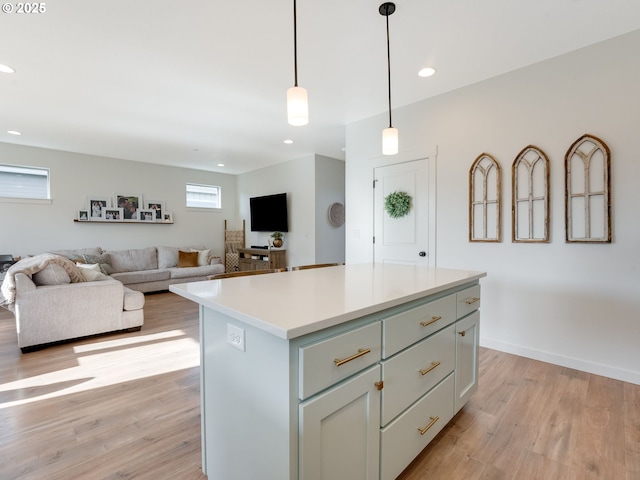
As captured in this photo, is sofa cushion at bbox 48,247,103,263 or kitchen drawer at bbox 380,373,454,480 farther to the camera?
sofa cushion at bbox 48,247,103,263

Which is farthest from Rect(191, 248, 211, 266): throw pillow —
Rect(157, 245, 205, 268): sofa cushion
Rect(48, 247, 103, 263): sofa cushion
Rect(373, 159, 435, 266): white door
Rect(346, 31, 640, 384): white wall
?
Rect(346, 31, 640, 384): white wall

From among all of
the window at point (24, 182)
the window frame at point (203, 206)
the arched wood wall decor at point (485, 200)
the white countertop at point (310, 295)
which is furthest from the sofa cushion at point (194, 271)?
the arched wood wall decor at point (485, 200)

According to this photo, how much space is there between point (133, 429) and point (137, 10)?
2.65m

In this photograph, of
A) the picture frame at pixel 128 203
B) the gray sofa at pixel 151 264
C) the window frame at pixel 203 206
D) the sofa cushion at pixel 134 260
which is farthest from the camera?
the window frame at pixel 203 206

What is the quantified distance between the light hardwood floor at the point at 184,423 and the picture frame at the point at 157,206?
13.4 ft

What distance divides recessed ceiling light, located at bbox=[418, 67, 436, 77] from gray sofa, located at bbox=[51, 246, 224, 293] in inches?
200

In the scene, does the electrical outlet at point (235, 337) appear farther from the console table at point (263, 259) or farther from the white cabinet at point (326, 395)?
the console table at point (263, 259)

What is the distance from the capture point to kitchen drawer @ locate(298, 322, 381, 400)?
948mm

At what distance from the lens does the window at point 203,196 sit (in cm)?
719

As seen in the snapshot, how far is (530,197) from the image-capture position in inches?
111

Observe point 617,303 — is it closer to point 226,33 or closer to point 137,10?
point 226,33

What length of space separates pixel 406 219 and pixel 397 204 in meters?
0.21

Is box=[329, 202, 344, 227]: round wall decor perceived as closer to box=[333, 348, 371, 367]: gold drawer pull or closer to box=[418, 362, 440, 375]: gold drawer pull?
box=[418, 362, 440, 375]: gold drawer pull

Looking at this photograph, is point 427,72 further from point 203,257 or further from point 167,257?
point 167,257
